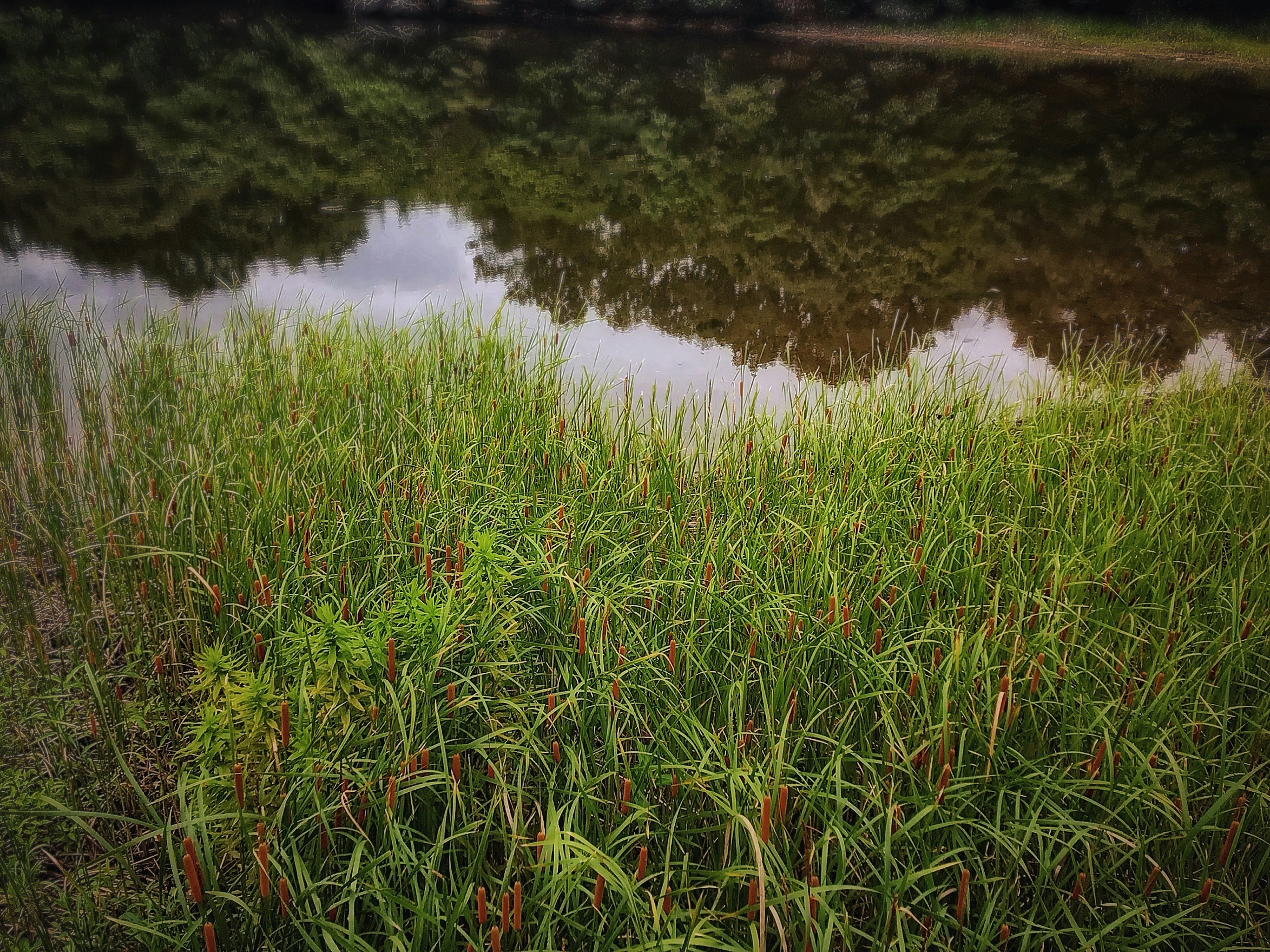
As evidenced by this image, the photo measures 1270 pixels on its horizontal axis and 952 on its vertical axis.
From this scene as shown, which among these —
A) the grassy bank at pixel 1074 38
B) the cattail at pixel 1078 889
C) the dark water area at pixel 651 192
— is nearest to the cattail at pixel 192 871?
the cattail at pixel 1078 889

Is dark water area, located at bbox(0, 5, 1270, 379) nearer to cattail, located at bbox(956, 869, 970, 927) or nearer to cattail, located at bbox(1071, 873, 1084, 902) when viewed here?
cattail, located at bbox(1071, 873, 1084, 902)

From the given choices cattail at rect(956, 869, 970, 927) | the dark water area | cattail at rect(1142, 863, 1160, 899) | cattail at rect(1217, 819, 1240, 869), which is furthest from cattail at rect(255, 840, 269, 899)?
the dark water area

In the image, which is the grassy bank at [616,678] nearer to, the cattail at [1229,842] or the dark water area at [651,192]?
the cattail at [1229,842]

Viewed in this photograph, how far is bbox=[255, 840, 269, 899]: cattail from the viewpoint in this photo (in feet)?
4.71

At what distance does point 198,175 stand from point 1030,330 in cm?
1138

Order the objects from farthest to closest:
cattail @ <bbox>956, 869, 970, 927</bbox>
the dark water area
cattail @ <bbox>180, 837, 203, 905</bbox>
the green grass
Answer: the green grass, the dark water area, cattail @ <bbox>956, 869, 970, 927</bbox>, cattail @ <bbox>180, 837, 203, 905</bbox>

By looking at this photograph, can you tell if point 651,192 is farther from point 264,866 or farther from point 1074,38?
point 1074,38

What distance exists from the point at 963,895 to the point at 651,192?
11.9 m

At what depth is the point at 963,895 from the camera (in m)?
1.64

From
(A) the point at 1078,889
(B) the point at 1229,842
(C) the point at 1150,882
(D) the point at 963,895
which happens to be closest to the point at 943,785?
(D) the point at 963,895

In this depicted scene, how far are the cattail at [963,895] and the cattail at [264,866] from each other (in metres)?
1.37

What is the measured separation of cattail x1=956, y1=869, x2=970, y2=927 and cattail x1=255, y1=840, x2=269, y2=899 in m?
1.37

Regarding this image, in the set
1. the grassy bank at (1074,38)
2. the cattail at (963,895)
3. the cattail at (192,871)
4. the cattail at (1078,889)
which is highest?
the grassy bank at (1074,38)

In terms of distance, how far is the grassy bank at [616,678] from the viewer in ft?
5.92
